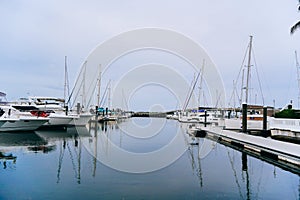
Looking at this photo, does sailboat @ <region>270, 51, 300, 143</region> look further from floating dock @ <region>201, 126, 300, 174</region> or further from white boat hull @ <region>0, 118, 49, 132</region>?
white boat hull @ <region>0, 118, 49, 132</region>

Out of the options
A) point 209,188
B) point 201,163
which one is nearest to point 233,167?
point 201,163

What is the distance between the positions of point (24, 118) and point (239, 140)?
24.3m

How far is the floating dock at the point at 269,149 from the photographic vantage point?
15664mm

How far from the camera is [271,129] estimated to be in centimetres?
3003

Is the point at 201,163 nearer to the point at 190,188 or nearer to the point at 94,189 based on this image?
the point at 190,188

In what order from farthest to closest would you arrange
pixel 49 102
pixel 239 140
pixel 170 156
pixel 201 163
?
A: pixel 49 102, pixel 239 140, pixel 170 156, pixel 201 163

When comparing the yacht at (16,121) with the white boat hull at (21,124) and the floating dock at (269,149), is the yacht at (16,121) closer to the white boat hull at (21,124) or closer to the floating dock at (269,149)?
the white boat hull at (21,124)

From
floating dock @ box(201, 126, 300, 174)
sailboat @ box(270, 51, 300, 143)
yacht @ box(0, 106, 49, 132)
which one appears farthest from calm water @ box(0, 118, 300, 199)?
yacht @ box(0, 106, 49, 132)

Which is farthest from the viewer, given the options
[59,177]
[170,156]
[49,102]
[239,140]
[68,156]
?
[49,102]

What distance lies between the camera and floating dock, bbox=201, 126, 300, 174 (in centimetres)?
1566

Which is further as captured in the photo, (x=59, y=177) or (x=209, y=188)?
(x=59, y=177)

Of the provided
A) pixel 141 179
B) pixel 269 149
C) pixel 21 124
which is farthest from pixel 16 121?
pixel 269 149

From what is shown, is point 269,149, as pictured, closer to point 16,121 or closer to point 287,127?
point 287,127

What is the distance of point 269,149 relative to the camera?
19.0 meters
